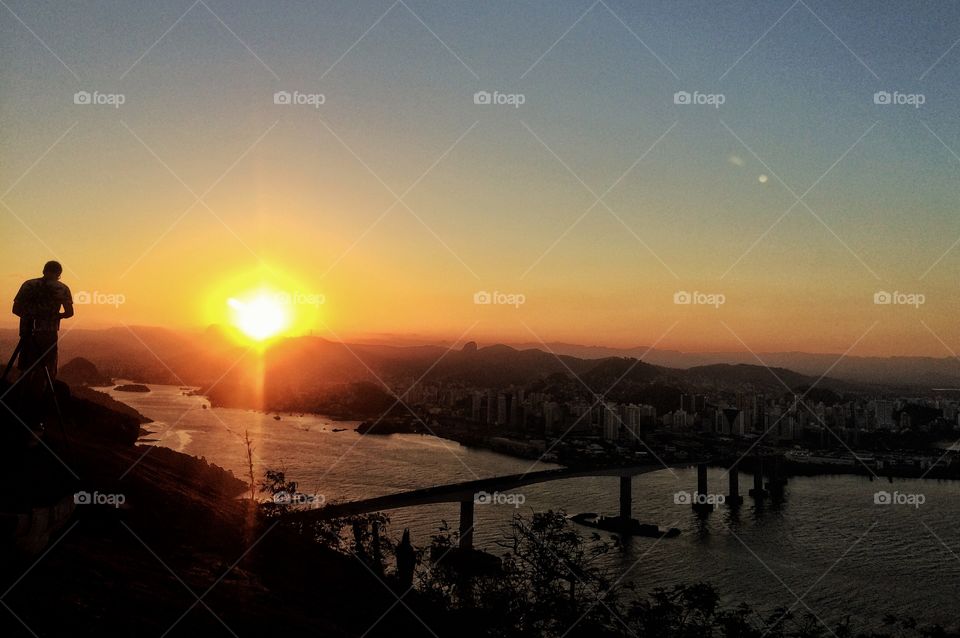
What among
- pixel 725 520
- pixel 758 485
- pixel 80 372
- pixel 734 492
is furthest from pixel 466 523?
pixel 80 372

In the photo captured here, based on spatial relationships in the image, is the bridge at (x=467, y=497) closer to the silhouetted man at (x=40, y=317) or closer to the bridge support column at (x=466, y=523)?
the bridge support column at (x=466, y=523)

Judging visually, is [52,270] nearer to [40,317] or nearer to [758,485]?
[40,317]

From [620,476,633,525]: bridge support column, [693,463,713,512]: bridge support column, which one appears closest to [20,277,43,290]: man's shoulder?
[620,476,633,525]: bridge support column

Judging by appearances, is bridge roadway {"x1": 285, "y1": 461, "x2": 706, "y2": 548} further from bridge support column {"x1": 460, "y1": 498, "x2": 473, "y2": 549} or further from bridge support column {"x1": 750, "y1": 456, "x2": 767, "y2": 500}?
bridge support column {"x1": 750, "y1": 456, "x2": 767, "y2": 500}

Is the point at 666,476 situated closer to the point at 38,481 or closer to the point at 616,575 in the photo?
the point at 616,575

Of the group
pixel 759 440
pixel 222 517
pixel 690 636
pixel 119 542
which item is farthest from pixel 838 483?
pixel 119 542

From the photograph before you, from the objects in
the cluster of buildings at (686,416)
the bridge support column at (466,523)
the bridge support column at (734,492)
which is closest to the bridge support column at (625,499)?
the bridge support column at (466,523)

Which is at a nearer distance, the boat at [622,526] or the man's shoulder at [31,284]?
the man's shoulder at [31,284]
